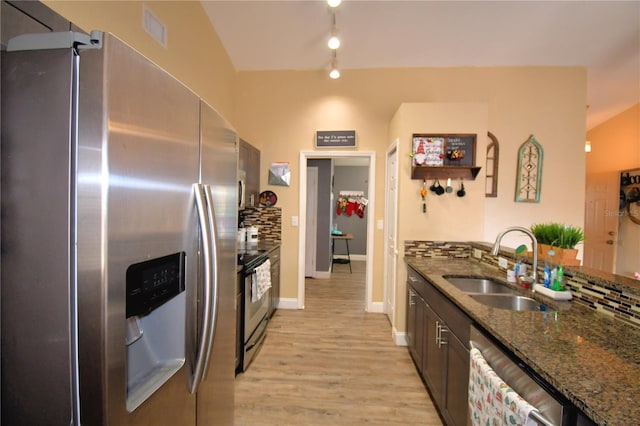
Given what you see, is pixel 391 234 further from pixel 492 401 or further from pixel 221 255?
pixel 221 255

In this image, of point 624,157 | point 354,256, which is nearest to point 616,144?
point 624,157

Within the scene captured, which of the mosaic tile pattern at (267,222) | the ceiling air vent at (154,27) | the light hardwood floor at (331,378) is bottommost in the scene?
the light hardwood floor at (331,378)

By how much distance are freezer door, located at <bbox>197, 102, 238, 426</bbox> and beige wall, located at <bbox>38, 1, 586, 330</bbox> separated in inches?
69.7

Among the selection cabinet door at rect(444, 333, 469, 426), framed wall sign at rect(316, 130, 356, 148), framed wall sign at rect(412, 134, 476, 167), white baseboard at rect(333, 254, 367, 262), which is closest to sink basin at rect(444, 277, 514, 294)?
cabinet door at rect(444, 333, 469, 426)

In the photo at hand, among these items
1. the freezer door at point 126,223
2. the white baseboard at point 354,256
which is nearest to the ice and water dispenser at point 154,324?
the freezer door at point 126,223

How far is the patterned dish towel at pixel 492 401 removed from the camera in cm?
84

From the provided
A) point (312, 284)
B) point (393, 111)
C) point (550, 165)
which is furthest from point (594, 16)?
point (312, 284)

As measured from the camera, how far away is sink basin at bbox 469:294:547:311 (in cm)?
159

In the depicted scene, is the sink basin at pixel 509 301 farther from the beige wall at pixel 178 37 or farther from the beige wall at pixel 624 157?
the beige wall at pixel 624 157

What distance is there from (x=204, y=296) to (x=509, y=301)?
186cm

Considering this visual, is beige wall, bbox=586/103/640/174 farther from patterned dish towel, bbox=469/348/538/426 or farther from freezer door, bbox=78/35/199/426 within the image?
freezer door, bbox=78/35/199/426

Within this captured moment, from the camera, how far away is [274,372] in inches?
85.6

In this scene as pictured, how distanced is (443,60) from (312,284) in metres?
3.96

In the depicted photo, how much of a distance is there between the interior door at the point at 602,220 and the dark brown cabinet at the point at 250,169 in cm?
528
